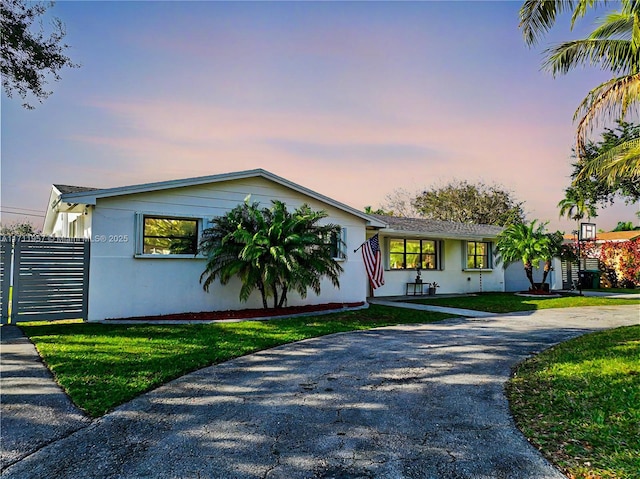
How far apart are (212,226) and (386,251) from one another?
330 inches

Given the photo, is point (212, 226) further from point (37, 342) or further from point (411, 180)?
point (411, 180)

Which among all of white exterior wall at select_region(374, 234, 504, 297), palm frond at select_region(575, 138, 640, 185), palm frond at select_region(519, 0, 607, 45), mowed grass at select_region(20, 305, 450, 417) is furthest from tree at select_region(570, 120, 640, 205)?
mowed grass at select_region(20, 305, 450, 417)

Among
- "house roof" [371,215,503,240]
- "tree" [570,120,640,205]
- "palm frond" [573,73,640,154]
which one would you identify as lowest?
"house roof" [371,215,503,240]

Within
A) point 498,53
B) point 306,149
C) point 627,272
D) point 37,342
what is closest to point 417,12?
point 498,53

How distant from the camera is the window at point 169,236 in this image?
1030cm

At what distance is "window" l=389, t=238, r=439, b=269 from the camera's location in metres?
17.3

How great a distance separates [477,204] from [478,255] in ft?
61.4

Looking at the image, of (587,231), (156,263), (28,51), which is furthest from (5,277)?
(587,231)

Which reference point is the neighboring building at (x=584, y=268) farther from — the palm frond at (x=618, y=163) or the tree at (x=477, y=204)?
the palm frond at (x=618, y=163)

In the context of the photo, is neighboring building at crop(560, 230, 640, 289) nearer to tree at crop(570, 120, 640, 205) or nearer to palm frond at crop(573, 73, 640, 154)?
tree at crop(570, 120, 640, 205)

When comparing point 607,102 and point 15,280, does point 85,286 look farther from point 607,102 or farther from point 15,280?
point 607,102

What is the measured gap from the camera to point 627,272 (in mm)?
23406

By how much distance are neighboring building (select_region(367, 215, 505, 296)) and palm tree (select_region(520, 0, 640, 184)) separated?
771 cm

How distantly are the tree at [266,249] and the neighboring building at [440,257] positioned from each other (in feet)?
19.5
